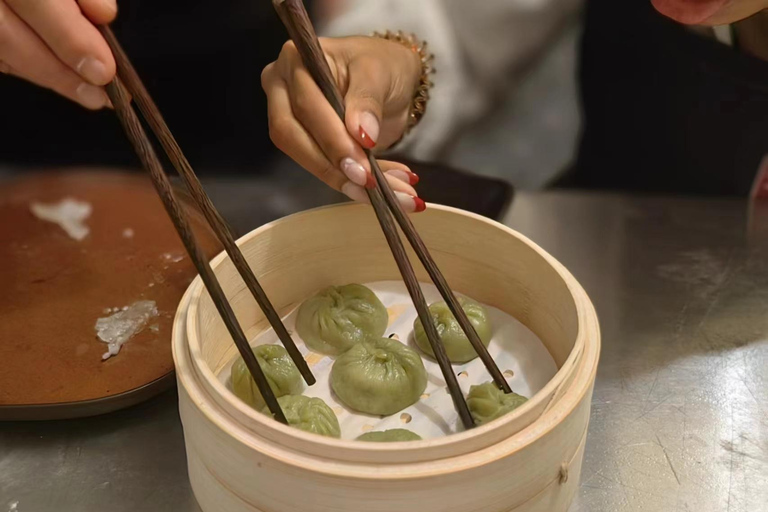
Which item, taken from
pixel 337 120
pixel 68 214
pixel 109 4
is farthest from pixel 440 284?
pixel 68 214

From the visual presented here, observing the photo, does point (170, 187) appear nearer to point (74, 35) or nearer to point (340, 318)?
point (74, 35)

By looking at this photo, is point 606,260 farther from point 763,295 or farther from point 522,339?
point 522,339

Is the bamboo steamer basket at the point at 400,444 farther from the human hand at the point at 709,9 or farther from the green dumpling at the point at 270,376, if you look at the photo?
the human hand at the point at 709,9

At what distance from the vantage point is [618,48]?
1980 millimetres

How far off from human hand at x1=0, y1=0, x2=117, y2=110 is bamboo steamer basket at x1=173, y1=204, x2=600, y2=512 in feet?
1.15

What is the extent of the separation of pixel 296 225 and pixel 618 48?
1.22 meters

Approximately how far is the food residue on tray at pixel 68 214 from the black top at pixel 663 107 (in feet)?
4.64

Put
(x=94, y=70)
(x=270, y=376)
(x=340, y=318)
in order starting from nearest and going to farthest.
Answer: (x=94, y=70) → (x=270, y=376) → (x=340, y=318)

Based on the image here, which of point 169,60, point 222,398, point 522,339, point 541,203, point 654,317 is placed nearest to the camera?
point 222,398

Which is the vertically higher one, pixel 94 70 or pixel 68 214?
pixel 94 70

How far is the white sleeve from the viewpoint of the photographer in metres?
1.85

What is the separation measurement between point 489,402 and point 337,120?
52 cm

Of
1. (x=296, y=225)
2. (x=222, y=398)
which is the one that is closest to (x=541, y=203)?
(x=296, y=225)

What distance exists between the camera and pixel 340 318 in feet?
4.10
